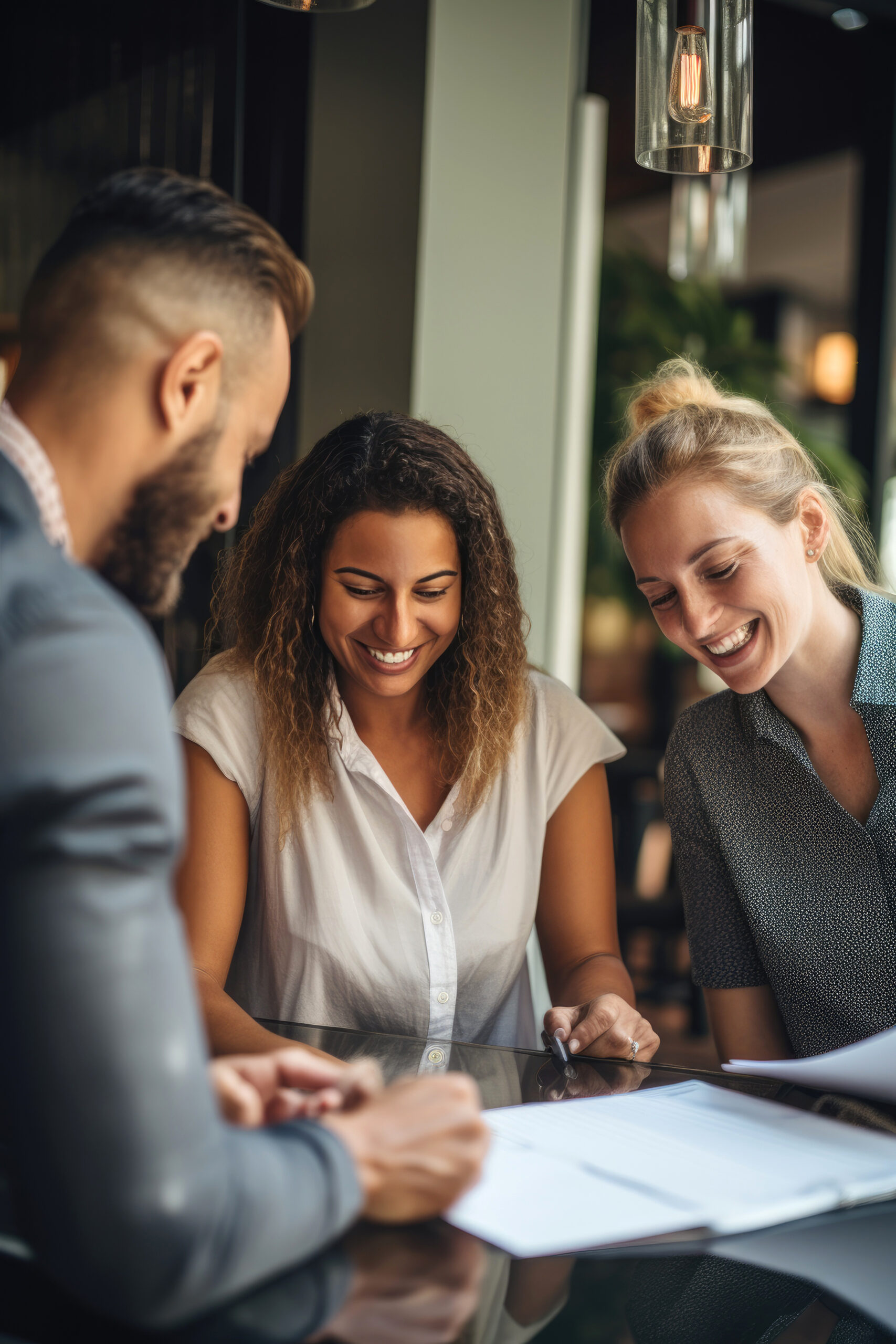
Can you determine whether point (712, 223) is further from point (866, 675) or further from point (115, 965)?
point (115, 965)

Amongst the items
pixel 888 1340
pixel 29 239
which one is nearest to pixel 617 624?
pixel 29 239

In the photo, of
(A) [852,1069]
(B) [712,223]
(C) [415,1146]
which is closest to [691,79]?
(A) [852,1069]

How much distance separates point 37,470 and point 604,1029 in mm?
845

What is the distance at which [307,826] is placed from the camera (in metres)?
1.57

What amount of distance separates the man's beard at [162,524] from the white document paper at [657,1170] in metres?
0.47

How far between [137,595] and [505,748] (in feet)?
2.79

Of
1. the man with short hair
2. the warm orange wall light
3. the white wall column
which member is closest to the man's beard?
the man with short hair

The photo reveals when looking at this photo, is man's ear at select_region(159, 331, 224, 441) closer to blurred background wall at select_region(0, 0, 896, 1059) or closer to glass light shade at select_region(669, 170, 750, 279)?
blurred background wall at select_region(0, 0, 896, 1059)

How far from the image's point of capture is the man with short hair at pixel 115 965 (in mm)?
583

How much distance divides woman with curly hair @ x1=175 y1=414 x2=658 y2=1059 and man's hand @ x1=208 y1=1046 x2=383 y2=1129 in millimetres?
654

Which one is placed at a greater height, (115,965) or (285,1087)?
(115,965)

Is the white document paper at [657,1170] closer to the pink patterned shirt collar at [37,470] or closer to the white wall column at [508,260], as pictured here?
the pink patterned shirt collar at [37,470]

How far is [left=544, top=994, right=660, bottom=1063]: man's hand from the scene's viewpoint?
4.20ft

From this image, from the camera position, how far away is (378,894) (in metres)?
1.55
